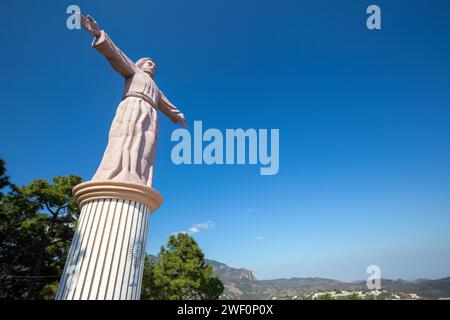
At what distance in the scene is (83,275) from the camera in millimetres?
5164

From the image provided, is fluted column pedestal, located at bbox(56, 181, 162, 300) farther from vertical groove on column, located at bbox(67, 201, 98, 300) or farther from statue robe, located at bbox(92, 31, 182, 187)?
statue robe, located at bbox(92, 31, 182, 187)

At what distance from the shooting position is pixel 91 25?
273 inches

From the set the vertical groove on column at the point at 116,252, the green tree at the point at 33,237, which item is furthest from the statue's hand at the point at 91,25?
the green tree at the point at 33,237

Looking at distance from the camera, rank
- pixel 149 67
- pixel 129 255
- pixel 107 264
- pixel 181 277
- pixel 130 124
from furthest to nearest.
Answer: pixel 181 277, pixel 149 67, pixel 130 124, pixel 129 255, pixel 107 264

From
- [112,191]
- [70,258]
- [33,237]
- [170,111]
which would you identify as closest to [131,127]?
[112,191]

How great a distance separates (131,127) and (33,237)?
50.8 ft

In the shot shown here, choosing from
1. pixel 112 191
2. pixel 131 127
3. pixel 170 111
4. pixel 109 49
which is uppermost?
pixel 109 49

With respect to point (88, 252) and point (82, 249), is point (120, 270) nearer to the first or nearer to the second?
point (88, 252)

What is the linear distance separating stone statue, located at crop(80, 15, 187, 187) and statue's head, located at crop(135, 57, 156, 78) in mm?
66

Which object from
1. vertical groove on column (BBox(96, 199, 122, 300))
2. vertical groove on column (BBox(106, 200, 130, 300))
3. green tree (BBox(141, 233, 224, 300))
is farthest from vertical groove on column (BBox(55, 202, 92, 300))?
green tree (BBox(141, 233, 224, 300))

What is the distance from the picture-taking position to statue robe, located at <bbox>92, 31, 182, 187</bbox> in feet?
21.2
